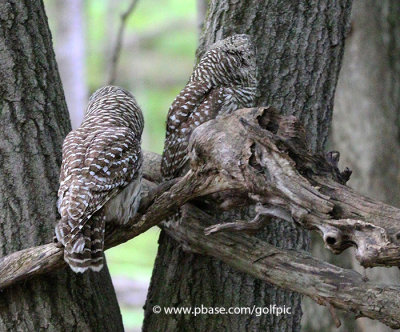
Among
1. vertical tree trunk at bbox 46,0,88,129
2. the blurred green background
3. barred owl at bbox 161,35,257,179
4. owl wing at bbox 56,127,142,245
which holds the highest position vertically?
barred owl at bbox 161,35,257,179

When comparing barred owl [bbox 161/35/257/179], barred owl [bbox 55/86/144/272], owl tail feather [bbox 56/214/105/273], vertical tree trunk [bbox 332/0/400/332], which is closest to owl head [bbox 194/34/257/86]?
barred owl [bbox 161/35/257/179]

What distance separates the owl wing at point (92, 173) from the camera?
3354mm

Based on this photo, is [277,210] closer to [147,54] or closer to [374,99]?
[374,99]

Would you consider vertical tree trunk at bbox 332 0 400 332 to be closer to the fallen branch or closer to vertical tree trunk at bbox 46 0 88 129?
the fallen branch

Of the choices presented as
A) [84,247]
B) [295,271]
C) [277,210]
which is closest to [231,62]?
[277,210]

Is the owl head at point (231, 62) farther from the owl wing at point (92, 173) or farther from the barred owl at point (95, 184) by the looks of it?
the owl wing at point (92, 173)

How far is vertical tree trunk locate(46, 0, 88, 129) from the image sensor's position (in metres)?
9.91

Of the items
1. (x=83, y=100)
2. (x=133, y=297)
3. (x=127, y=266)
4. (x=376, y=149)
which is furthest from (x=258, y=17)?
(x=127, y=266)

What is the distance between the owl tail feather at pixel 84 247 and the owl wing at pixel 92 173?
0.01m

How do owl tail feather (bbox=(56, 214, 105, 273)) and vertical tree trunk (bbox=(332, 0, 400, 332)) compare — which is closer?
owl tail feather (bbox=(56, 214, 105, 273))

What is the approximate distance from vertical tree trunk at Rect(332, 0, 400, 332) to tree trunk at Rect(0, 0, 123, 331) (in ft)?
12.8

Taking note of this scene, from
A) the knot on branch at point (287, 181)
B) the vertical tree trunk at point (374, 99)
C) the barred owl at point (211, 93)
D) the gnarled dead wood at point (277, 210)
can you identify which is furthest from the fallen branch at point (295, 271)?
the vertical tree trunk at point (374, 99)

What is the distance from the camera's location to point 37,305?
3.79m

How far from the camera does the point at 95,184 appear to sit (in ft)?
11.4
